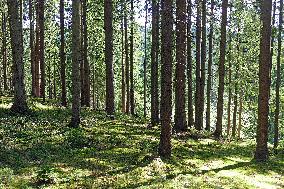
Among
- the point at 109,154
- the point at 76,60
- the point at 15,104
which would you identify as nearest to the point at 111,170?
the point at 109,154

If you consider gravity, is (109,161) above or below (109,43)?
below

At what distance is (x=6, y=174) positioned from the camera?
454 inches

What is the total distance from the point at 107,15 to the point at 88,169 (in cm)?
1356

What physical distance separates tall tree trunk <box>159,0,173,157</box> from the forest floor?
2.31 ft

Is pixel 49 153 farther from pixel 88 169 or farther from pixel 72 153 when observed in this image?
pixel 88 169

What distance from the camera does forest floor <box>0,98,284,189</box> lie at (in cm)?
1204

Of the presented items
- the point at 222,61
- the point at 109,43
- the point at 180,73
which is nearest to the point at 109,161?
the point at 180,73

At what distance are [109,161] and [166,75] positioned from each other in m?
3.89

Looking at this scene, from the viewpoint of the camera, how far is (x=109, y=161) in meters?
14.5

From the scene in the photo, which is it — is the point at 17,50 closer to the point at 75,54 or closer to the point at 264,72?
the point at 75,54

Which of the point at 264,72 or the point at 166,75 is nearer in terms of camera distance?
the point at 166,75

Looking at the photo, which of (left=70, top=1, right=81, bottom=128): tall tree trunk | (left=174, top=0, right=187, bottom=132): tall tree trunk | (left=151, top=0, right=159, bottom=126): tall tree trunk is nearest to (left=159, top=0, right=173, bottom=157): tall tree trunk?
(left=174, top=0, right=187, bottom=132): tall tree trunk

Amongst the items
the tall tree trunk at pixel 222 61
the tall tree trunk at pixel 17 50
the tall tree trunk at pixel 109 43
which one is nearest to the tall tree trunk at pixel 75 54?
the tall tree trunk at pixel 17 50

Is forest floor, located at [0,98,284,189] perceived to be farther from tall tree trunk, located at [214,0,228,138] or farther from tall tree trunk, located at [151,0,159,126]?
tall tree trunk, located at [151,0,159,126]
